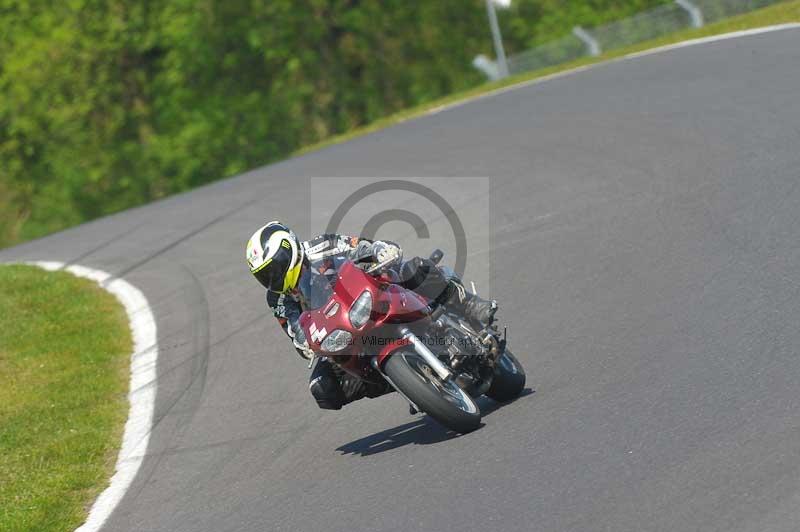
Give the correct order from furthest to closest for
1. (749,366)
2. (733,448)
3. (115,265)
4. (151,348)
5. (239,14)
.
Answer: (239,14) → (115,265) → (151,348) → (749,366) → (733,448)

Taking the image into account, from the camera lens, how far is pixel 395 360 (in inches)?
270

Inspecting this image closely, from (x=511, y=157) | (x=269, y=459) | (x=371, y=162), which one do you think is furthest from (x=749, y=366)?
(x=371, y=162)

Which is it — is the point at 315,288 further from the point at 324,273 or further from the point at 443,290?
the point at 443,290

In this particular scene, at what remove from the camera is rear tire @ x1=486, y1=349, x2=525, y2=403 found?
7.52 meters

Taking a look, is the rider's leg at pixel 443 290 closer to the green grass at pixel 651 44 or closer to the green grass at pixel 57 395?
the green grass at pixel 57 395

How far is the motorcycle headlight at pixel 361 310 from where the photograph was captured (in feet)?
22.5

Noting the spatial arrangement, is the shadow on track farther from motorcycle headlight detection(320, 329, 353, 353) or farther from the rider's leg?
motorcycle headlight detection(320, 329, 353, 353)

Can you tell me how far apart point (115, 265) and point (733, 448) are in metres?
11.4

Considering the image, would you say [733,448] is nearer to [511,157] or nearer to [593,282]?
[593,282]

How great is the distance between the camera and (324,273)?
740 cm

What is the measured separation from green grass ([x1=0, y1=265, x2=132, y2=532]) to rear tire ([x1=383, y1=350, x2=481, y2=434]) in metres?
2.28

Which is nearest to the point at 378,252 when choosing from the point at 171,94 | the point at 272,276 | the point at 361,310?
the point at 361,310

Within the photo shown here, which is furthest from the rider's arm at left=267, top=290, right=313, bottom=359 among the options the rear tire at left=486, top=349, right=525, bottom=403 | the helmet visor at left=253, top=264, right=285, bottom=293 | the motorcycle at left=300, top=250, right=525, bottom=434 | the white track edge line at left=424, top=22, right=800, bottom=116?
the white track edge line at left=424, top=22, right=800, bottom=116

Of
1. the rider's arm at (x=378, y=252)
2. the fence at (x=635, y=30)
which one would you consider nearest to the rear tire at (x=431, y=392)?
the rider's arm at (x=378, y=252)
